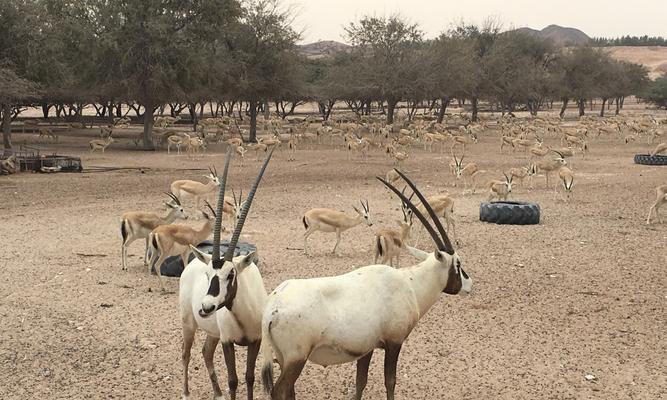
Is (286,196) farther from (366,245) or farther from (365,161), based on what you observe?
(365,161)

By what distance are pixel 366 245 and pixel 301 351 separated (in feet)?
28.0

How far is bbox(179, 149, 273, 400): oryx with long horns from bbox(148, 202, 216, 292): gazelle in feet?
13.1

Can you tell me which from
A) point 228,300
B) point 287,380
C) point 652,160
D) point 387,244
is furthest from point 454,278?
point 652,160

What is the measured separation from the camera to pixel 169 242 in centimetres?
1042

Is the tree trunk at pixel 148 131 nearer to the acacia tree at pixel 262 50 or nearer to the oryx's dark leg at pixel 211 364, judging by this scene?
the acacia tree at pixel 262 50

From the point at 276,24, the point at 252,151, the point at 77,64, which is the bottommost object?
the point at 252,151

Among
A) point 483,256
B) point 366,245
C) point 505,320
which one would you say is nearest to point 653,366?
point 505,320

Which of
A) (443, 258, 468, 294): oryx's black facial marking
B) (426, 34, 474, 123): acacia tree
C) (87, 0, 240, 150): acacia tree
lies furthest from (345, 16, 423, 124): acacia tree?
(443, 258, 468, 294): oryx's black facial marking

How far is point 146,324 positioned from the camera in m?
8.66

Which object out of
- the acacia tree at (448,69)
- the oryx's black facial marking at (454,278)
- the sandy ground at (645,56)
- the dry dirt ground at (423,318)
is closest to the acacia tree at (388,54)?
the acacia tree at (448,69)

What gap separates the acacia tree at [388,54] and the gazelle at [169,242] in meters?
40.1

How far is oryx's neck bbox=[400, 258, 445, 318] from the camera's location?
19.9 ft

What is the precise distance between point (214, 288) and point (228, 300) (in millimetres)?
185

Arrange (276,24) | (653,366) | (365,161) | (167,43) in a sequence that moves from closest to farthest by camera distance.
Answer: (653,366)
(365,161)
(167,43)
(276,24)
